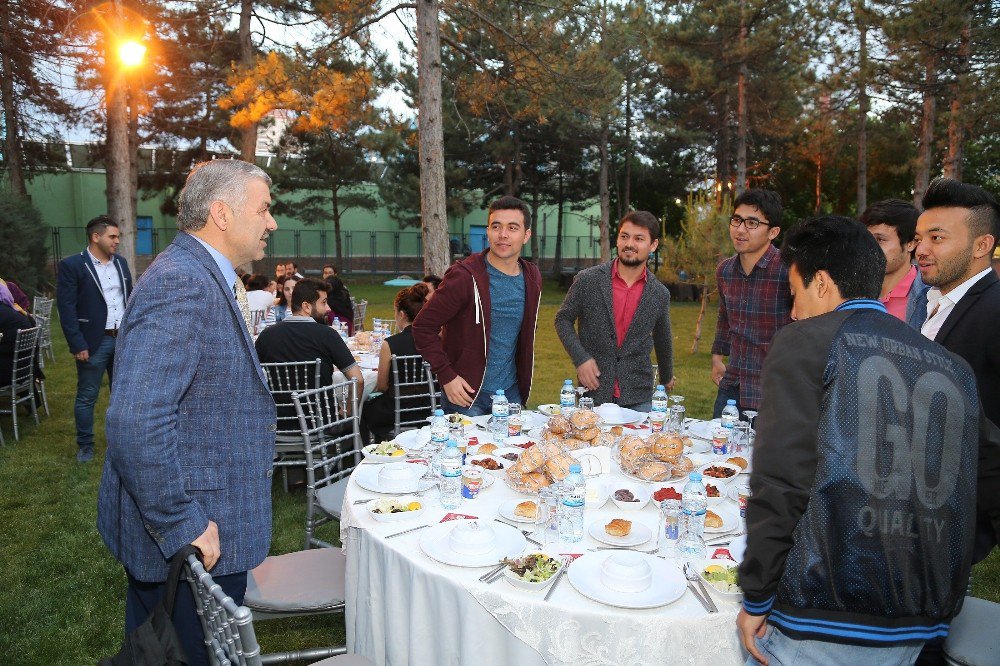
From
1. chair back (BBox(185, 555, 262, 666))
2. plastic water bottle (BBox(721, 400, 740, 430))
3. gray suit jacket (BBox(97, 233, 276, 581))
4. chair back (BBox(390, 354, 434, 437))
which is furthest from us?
chair back (BBox(390, 354, 434, 437))

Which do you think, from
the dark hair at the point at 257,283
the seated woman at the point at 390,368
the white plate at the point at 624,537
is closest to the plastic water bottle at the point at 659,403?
the white plate at the point at 624,537

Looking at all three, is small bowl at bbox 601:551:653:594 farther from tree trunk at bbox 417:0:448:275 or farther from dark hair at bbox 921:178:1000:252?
tree trunk at bbox 417:0:448:275

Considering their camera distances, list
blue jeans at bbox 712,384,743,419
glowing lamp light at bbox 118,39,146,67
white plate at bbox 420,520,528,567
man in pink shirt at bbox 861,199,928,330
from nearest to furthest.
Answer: white plate at bbox 420,520,528,567 < man in pink shirt at bbox 861,199,928,330 < blue jeans at bbox 712,384,743,419 < glowing lamp light at bbox 118,39,146,67

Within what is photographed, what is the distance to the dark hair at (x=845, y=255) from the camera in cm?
163

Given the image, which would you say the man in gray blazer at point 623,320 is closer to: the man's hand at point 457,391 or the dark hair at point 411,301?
the man's hand at point 457,391

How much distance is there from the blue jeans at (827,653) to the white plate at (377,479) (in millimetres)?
1450

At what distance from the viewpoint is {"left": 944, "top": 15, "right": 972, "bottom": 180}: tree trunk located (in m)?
13.6

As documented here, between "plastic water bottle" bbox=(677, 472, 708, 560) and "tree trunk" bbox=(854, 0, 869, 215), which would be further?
"tree trunk" bbox=(854, 0, 869, 215)

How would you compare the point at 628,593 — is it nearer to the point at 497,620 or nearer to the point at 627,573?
the point at 627,573

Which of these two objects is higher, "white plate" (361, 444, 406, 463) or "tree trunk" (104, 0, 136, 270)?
"tree trunk" (104, 0, 136, 270)

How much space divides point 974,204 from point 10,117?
23.0m

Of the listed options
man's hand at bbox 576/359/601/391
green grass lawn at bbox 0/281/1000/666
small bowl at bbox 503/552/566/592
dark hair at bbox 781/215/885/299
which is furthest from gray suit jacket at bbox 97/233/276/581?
man's hand at bbox 576/359/601/391

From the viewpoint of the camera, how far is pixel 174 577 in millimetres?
1589

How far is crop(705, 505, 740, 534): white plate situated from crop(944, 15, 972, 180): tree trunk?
14443mm
